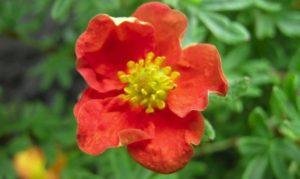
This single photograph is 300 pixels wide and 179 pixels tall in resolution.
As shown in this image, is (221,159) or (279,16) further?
(221,159)

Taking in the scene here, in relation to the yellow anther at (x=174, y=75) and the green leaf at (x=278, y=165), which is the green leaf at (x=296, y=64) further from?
the yellow anther at (x=174, y=75)

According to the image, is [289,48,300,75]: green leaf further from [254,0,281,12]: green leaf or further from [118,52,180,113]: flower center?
[118,52,180,113]: flower center

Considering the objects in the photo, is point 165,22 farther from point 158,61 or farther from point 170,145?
point 170,145

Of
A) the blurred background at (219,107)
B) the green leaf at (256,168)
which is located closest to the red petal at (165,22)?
the blurred background at (219,107)

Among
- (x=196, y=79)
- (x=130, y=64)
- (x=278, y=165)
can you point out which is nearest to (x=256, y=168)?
(x=278, y=165)

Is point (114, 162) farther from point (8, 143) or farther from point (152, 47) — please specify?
point (8, 143)

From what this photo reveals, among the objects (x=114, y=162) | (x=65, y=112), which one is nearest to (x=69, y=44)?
(x=65, y=112)

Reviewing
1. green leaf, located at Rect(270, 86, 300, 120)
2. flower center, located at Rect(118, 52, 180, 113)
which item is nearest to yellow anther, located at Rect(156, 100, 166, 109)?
flower center, located at Rect(118, 52, 180, 113)
